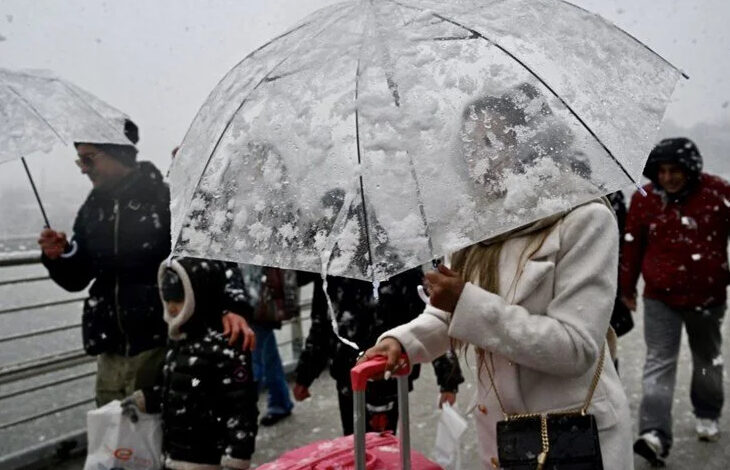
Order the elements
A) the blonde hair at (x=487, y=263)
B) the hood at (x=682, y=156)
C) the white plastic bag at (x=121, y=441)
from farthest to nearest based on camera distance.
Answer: the hood at (x=682, y=156), the white plastic bag at (x=121, y=441), the blonde hair at (x=487, y=263)

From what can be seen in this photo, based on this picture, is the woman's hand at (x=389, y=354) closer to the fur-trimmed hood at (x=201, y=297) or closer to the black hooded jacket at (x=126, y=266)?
the fur-trimmed hood at (x=201, y=297)

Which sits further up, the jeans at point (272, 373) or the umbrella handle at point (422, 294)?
the umbrella handle at point (422, 294)

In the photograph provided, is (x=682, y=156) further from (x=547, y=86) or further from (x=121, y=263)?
(x=121, y=263)

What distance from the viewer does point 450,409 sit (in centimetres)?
327

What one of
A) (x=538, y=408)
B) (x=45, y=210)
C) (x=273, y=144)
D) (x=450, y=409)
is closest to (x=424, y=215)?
(x=273, y=144)

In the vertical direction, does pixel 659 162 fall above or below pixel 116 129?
below

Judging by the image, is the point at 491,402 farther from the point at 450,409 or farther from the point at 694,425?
the point at 694,425

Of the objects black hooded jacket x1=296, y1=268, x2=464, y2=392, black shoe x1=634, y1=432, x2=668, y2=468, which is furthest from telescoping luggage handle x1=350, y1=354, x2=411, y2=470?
black shoe x1=634, y1=432, x2=668, y2=468

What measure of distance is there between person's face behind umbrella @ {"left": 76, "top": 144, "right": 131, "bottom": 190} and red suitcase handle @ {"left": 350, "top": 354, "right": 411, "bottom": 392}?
254 centimetres

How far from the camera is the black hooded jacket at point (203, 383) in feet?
10.8

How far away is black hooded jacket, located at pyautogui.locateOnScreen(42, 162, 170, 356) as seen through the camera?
378 cm

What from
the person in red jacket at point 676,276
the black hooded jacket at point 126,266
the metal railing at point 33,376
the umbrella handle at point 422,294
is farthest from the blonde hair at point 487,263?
Result: the metal railing at point 33,376

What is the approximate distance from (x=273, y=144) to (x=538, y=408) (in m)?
1.07

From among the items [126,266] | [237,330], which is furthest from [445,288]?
[126,266]
